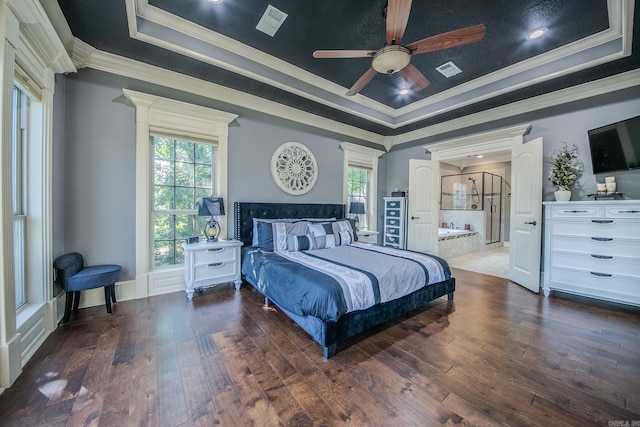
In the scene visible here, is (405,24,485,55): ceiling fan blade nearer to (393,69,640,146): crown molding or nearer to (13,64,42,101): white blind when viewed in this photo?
(393,69,640,146): crown molding

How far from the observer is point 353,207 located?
477cm

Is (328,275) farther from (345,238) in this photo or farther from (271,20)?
(271,20)

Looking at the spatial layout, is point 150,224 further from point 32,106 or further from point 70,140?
point 32,106

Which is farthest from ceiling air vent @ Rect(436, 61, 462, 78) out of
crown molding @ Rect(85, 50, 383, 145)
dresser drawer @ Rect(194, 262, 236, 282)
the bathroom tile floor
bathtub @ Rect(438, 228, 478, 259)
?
dresser drawer @ Rect(194, 262, 236, 282)

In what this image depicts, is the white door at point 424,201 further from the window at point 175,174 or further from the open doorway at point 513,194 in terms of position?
the window at point 175,174

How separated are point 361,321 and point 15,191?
9.90 ft

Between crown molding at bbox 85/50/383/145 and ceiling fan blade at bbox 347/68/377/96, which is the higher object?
crown molding at bbox 85/50/383/145

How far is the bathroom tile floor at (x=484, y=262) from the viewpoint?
4.42 m

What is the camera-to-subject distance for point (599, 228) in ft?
9.25

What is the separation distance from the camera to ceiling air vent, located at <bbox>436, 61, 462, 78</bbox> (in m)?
3.22

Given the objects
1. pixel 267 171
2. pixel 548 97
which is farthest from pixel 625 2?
pixel 267 171

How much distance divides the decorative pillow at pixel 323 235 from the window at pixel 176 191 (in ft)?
5.16

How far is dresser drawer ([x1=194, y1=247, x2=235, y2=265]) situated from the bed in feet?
0.72

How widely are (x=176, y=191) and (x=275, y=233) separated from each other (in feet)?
4.68
